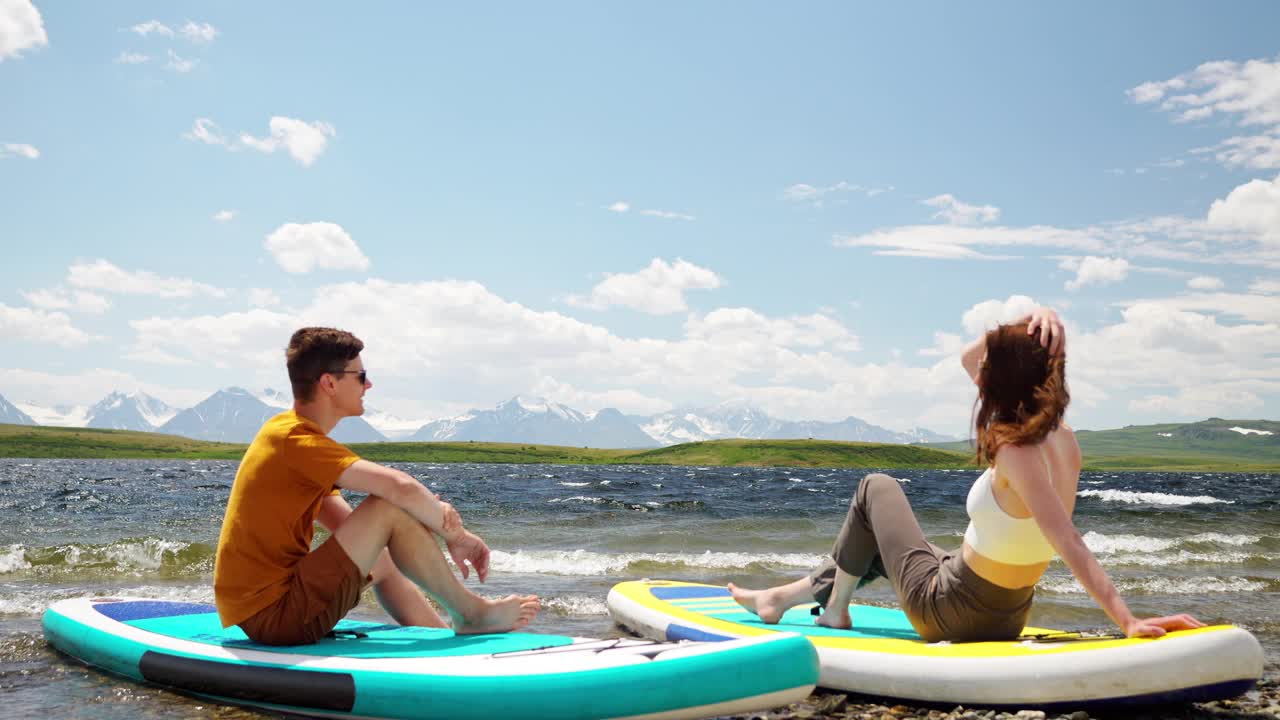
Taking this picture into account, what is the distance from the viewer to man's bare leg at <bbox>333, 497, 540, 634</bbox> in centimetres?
489

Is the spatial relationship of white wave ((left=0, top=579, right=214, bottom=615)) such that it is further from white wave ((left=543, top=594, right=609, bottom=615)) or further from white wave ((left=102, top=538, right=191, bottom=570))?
white wave ((left=543, top=594, right=609, bottom=615))

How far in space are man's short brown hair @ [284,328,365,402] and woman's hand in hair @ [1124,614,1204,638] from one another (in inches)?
174

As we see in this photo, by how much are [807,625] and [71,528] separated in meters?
18.2

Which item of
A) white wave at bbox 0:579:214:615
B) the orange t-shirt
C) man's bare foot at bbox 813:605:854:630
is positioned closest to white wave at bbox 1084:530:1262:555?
man's bare foot at bbox 813:605:854:630

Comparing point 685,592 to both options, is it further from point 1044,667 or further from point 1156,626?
point 1156,626

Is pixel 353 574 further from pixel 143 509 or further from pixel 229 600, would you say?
pixel 143 509

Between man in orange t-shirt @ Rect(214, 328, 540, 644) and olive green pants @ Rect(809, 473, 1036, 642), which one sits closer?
man in orange t-shirt @ Rect(214, 328, 540, 644)

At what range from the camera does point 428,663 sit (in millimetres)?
4594

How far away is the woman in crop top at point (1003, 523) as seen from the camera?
4.42 meters

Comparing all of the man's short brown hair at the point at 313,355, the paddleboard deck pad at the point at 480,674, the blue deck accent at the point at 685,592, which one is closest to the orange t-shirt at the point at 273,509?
the man's short brown hair at the point at 313,355

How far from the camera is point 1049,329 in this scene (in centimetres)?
445

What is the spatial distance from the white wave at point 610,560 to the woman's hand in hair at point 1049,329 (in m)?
10.1

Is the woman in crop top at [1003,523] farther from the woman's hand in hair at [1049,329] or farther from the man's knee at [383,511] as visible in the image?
the man's knee at [383,511]

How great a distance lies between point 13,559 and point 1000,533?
14.4 metres
